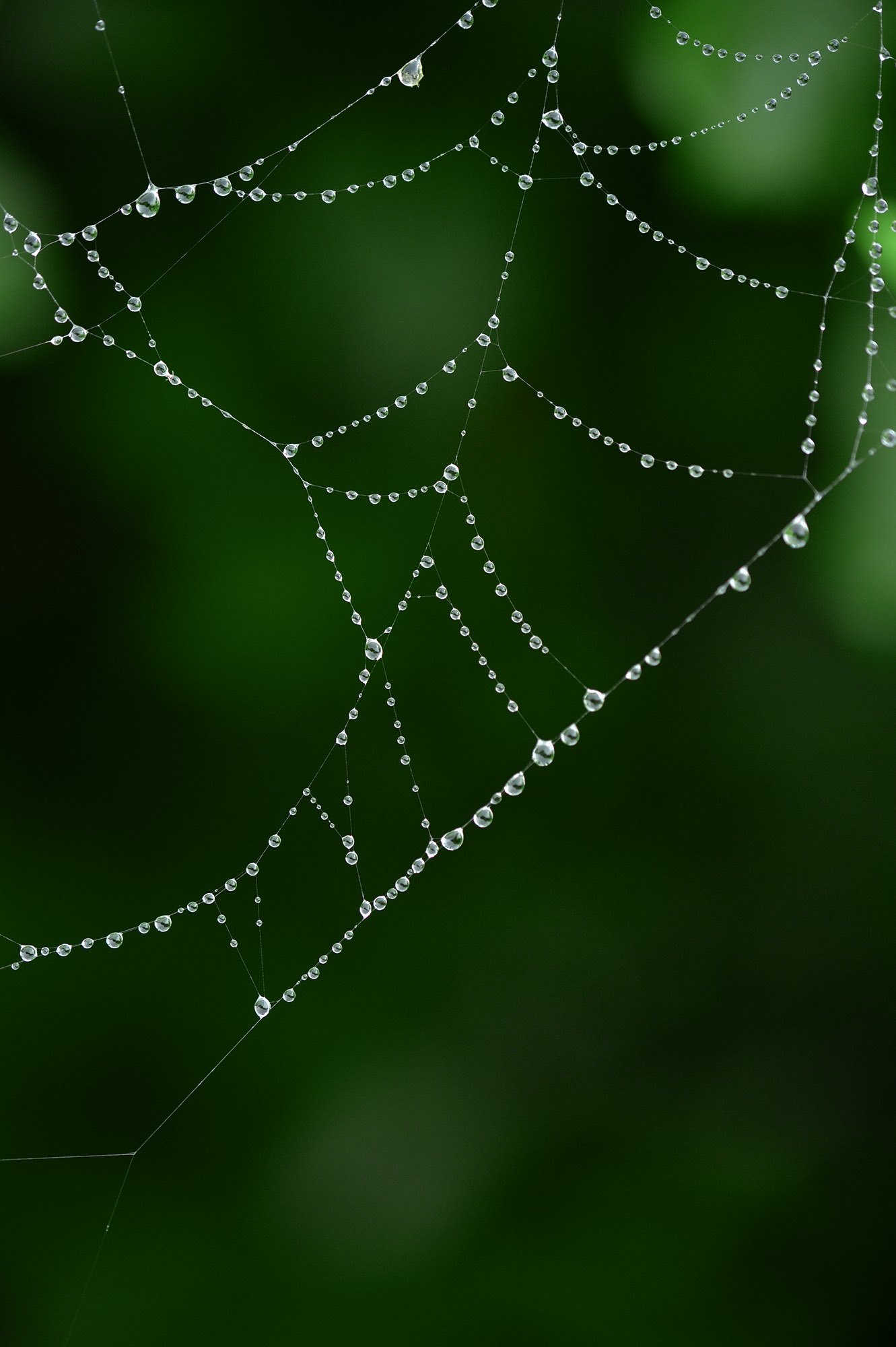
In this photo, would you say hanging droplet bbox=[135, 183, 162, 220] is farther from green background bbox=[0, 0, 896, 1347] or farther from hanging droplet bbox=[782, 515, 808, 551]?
hanging droplet bbox=[782, 515, 808, 551]

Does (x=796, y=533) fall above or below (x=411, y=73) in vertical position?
below

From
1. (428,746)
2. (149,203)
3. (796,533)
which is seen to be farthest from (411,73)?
(428,746)

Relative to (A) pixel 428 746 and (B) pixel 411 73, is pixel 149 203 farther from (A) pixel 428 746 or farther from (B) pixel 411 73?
(A) pixel 428 746

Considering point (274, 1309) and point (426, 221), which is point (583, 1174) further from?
point (426, 221)

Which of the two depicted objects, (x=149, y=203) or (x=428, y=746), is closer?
(x=149, y=203)

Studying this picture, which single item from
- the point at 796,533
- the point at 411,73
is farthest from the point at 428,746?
the point at 411,73

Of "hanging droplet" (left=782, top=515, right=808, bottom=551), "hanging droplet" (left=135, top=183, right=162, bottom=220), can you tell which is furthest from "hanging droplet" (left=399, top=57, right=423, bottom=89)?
"hanging droplet" (left=782, top=515, right=808, bottom=551)

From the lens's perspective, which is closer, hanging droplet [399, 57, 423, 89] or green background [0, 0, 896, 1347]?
hanging droplet [399, 57, 423, 89]

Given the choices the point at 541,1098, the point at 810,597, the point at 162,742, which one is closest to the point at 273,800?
the point at 162,742
